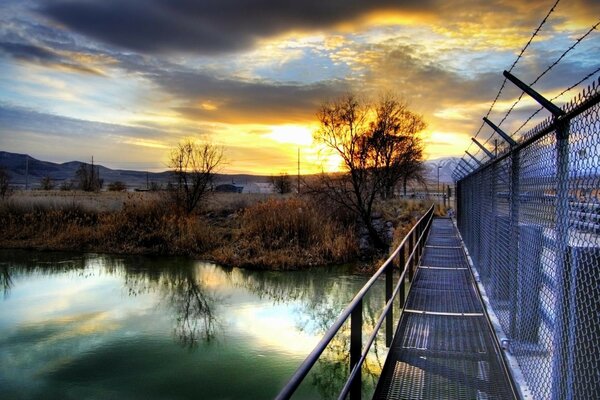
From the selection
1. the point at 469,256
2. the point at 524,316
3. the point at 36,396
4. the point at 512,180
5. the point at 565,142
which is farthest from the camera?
the point at 469,256

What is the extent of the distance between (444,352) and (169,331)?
7442 mm

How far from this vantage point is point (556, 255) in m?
3.11

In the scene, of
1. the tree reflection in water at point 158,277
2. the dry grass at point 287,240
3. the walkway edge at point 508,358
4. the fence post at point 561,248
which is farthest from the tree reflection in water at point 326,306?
the fence post at point 561,248

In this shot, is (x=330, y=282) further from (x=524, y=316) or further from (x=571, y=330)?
(x=571, y=330)

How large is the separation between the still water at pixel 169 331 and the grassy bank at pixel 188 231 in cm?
181

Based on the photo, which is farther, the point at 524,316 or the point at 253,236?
the point at 253,236

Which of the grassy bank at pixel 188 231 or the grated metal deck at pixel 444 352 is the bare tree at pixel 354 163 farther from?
the grated metal deck at pixel 444 352

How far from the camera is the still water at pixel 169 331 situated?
8062mm

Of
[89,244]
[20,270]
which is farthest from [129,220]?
[20,270]

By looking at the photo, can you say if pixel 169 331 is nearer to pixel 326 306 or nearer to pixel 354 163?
pixel 326 306

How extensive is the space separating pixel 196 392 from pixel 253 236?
14526 mm

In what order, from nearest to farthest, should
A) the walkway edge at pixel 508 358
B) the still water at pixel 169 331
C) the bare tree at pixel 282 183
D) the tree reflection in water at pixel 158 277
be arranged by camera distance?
the walkway edge at pixel 508 358
the still water at pixel 169 331
the tree reflection in water at pixel 158 277
the bare tree at pixel 282 183

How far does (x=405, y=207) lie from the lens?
35438 millimetres

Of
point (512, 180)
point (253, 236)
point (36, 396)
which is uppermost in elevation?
point (512, 180)
